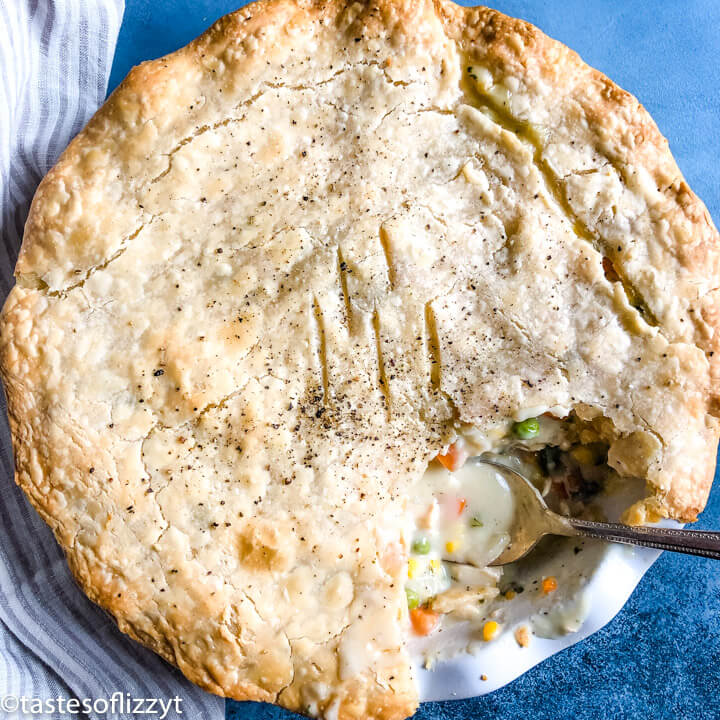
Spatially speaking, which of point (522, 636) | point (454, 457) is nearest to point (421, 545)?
point (454, 457)

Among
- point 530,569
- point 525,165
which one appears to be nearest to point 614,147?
point 525,165

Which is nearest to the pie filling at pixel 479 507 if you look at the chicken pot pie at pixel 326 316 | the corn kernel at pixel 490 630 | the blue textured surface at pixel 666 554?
the corn kernel at pixel 490 630

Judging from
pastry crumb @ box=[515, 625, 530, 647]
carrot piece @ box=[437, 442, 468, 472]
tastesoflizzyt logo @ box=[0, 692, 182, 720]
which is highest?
carrot piece @ box=[437, 442, 468, 472]

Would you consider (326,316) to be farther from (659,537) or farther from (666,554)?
(666,554)

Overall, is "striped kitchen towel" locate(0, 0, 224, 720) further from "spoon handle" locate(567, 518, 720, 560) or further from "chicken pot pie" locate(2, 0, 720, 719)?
"spoon handle" locate(567, 518, 720, 560)

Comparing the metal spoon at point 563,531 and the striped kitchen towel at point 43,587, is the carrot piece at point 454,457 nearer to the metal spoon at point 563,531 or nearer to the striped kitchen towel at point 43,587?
the metal spoon at point 563,531

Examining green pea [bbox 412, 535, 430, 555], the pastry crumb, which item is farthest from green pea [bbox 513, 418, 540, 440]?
the pastry crumb
